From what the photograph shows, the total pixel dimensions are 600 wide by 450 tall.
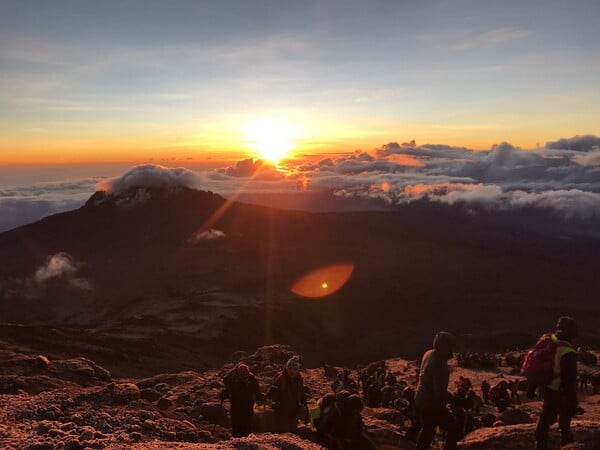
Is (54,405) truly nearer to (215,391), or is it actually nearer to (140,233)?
(215,391)

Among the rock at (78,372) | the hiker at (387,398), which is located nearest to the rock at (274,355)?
the rock at (78,372)

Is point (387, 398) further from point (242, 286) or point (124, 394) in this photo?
point (242, 286)

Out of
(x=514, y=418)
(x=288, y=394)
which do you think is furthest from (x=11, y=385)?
(x=514, y=418)

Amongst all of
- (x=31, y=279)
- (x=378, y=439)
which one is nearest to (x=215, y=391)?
(x=378, y=439)

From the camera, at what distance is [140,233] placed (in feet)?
500

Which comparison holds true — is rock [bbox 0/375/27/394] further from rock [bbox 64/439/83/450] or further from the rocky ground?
rock [bbox 64/439/83/450]

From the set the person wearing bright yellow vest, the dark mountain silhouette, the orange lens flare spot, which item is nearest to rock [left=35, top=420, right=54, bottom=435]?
the person wearing bright yellow vest

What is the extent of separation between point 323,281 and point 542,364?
105474 mm

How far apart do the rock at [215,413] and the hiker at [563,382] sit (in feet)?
26.4

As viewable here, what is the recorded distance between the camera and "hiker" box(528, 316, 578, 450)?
666 cm

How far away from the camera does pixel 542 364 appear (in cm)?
681

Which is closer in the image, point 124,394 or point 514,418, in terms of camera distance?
point 514,418

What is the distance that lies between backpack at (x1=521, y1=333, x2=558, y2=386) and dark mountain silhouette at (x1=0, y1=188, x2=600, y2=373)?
37.1 m

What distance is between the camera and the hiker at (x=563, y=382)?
6.66 m
